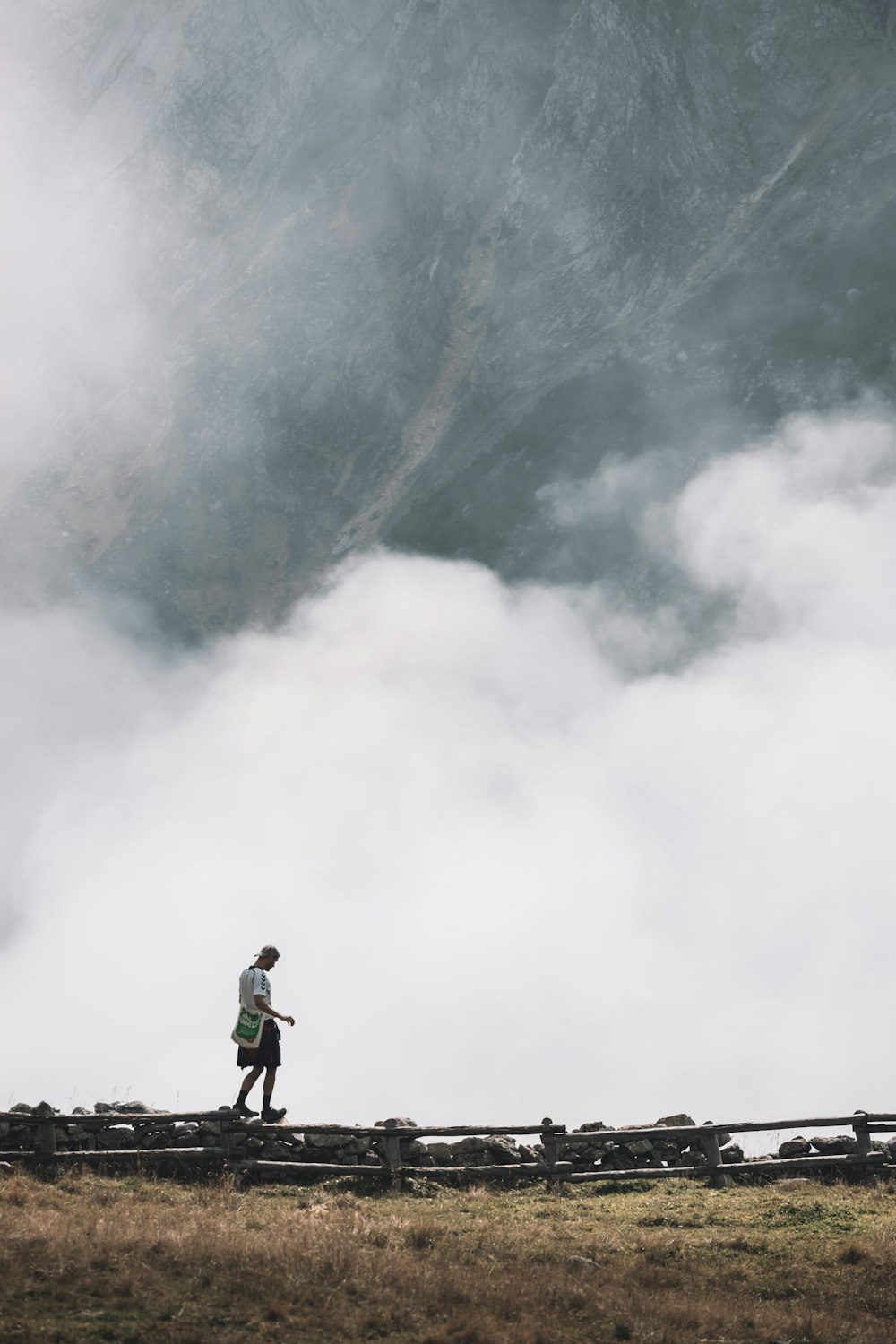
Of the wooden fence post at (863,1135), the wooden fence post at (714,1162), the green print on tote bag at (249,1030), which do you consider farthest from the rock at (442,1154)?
the wooden fence post at (863,1135)

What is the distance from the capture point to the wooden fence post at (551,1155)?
18.5m

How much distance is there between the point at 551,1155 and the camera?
18797 millimetres

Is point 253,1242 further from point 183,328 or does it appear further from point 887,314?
point 183,328

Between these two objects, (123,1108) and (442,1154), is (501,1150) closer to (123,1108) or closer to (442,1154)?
(442,1154)

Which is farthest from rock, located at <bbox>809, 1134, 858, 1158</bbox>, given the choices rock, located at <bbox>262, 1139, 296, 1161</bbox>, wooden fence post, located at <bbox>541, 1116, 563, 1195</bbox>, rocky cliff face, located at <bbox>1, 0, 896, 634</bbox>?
rocky cliff face, located at <bbox>1, 0, 896, 634</bbox>

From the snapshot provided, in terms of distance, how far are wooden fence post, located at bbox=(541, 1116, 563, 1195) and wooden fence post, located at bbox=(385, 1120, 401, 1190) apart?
2.42 metres

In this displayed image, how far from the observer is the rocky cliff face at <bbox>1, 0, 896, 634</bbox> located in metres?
99.6

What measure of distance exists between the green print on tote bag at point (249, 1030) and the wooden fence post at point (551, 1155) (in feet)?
15.6

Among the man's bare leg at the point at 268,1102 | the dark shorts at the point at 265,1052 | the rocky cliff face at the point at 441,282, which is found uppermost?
the rocky cliff face at the point at 441,282

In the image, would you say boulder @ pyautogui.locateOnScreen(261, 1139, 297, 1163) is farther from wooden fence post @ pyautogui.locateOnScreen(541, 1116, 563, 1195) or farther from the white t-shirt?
wooden fence post @ pyautogui.locateOnScreen(541, 1116, 563, 1195)

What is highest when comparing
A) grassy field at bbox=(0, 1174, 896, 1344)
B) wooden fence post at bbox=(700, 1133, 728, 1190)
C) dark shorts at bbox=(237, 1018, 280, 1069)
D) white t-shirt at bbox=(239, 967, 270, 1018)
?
white t-shirt at bbox=(239, 967, 270, 1018)

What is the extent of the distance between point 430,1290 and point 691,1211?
6.34 meters

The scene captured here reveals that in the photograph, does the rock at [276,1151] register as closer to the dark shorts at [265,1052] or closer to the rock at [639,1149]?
the dark shorts at [265,1052]

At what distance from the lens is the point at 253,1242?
1304cm
